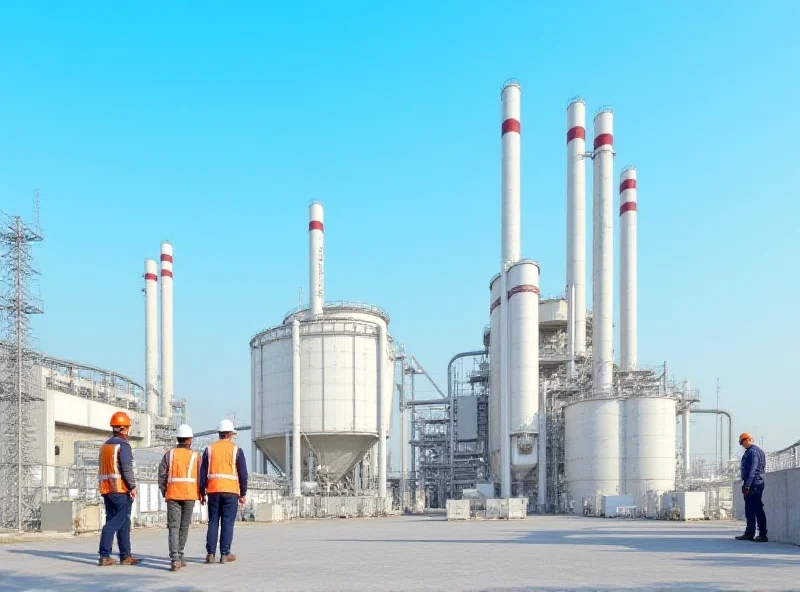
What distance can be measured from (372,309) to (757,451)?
44.3 m

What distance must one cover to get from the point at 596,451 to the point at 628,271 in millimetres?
15871

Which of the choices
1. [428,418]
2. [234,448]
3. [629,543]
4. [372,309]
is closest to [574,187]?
[372,309]

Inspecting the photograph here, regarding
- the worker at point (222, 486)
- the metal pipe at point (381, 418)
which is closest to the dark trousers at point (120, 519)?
the worker at point (222, 486)

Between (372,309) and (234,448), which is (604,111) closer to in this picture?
(372,309)

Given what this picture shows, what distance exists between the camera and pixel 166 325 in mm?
74938

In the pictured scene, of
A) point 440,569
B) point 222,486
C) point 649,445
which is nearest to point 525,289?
point 649,445

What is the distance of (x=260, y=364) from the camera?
190ft

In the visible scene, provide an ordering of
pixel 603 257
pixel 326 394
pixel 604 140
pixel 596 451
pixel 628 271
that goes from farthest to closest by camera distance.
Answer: pixel 628 271
pixel 604 140
pixel 603 257
pixel 326 394
pixel 596 451

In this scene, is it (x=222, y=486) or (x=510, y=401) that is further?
(x=510, y=401)

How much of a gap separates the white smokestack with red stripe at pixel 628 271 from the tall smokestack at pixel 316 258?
2159cm

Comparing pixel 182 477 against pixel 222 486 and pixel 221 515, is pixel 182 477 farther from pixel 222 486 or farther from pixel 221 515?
pixel 221 515

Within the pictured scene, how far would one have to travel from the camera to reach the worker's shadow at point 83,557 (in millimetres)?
11328

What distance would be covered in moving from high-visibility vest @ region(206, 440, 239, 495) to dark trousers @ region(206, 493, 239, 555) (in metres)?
0.09

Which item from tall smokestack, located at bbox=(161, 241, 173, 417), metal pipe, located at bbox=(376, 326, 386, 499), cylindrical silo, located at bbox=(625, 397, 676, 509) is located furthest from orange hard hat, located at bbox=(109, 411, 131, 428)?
tall smokestack, located at bbox=(161, 241, 173, 417)
